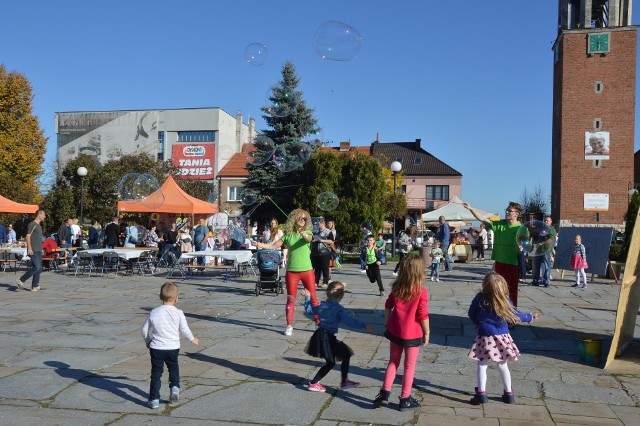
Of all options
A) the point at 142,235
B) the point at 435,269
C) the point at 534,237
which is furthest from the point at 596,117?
the point at 534,237

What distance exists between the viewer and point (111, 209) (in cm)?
4659

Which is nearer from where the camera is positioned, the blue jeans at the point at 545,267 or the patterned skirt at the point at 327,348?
the patterned skirt at the point at 327,348

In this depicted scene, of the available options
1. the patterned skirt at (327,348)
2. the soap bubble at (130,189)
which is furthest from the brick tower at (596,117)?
the patterned skirt at (327,348)

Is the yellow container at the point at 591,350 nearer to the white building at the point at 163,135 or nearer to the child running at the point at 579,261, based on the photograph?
Result: the child running at the point at 579,261

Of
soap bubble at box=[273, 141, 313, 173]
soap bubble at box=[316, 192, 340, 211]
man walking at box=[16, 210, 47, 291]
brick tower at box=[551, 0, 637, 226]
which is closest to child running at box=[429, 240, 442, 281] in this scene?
soap bubble at box=[316, 192, 340, 211]

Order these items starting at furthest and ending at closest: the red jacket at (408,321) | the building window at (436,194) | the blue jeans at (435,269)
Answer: the building window at (436,194), the blue jeans at (435,269), the red jacket at (408,321)

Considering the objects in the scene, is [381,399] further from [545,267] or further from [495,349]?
[545,267]

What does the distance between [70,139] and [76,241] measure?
210 ft

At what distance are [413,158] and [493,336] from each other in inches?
2645

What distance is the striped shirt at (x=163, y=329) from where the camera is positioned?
16.4 ft

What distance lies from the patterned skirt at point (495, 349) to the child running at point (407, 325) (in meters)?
0.53

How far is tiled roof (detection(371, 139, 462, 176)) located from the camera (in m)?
68.6

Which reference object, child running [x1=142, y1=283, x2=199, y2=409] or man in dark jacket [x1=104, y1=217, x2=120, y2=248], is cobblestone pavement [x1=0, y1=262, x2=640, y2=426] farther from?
man in dark jacket [x1=104, y1=217, x2=120, y2=248]

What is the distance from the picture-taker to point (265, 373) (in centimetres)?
609
